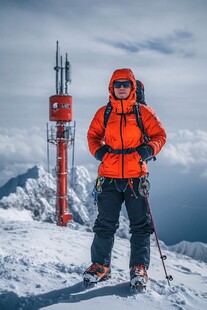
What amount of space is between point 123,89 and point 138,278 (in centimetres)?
283

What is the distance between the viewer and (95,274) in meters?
4.70

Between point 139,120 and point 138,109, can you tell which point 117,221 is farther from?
point 138,109

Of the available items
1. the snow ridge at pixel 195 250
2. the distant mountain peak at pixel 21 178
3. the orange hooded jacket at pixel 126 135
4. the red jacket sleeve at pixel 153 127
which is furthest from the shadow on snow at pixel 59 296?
the distant mountain peak at pixel 21 178

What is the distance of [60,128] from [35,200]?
109 meters

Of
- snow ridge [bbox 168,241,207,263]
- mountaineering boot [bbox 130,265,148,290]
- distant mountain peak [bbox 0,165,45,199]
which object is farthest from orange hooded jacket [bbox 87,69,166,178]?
distant mountain peak [bbox 0,165,45,199]

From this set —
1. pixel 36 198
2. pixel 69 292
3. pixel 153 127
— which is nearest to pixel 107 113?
pixel 153 127

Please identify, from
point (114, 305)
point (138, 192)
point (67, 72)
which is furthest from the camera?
point (67, 72)

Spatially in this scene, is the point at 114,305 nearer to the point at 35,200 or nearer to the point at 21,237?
the point at 21,237

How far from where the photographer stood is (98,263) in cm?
491

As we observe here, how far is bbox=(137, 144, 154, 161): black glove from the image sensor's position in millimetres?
4703

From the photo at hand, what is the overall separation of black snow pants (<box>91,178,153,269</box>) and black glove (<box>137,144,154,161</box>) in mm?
400

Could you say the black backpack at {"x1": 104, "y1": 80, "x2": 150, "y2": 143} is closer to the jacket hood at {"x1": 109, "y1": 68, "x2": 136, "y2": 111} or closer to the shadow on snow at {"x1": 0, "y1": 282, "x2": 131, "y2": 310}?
the jacket hood at {"x1": 109, "y1": 68, "x2": 136, "y2": 111}

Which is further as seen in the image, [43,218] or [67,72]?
[43,218]

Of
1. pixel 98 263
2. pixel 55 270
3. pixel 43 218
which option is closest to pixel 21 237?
pixel 55 270
